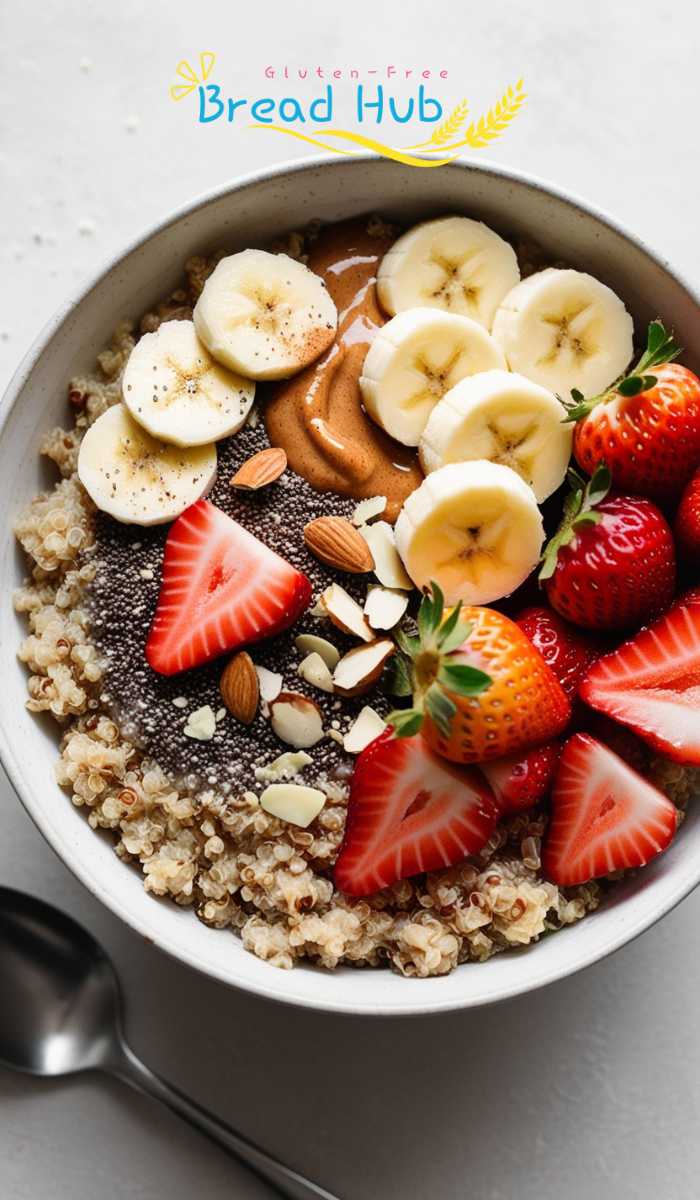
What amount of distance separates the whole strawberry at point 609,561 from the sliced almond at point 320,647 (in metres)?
0.30

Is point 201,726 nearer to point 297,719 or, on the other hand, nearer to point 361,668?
point 297,719

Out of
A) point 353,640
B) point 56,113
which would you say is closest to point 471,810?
point 353,640

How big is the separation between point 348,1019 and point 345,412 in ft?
3.07

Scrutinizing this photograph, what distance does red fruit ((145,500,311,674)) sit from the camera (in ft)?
5.13

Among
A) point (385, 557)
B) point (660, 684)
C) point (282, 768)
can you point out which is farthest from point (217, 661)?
point (660, 684)

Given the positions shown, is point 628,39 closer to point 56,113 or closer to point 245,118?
point 245,118

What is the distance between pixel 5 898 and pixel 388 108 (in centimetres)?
139

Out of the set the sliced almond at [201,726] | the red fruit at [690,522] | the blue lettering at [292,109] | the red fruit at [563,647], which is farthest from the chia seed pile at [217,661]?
the blue lettering at [292,109]

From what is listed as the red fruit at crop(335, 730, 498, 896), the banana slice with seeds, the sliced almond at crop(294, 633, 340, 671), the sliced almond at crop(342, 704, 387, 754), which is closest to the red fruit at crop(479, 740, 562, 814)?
the red fruit at crop(335, 730, 498, 896)

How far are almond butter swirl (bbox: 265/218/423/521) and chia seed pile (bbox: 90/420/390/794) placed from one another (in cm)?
4

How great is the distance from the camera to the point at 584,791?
1560 millimetres

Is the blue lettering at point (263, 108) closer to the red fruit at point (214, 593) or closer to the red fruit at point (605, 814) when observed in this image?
the red fruit at point (214, 593)

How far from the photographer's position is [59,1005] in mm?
1792

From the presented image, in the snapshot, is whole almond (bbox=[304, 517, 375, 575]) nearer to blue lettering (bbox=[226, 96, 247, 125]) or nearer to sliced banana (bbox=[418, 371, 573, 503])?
sliced banana (bbox=[418, 371, 573, 503])
